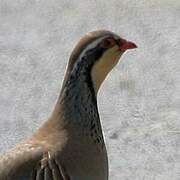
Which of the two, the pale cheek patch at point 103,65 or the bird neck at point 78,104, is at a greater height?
the pale cheek patch at point 103,65

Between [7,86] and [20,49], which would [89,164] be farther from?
[20,49]

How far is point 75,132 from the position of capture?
3.94 metres

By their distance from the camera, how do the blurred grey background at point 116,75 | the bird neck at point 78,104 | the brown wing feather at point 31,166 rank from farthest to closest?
the blurred grey background at point 116,75, the bird neck at point 78,104, the brown wing feather at point 31,166

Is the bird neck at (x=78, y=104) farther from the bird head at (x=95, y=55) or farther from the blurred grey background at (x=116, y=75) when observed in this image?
the blurred grey background at (x=116, y=75)

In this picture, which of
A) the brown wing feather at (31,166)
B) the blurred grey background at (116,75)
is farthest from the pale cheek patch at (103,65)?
the blurred grey background at (116,75)

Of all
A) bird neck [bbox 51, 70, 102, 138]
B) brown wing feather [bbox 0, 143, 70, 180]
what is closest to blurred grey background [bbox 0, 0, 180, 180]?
bird neck [bbox 51, 70, 102, 138]

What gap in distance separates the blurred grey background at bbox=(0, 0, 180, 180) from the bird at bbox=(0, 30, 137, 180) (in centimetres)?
119

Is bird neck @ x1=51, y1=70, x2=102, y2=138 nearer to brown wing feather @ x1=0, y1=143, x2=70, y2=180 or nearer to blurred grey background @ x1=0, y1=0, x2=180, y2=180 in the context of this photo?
brown wing feather @ x1=0, y1=143, x2=70, y2=180

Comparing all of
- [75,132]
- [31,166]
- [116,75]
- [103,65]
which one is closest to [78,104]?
[75,132]

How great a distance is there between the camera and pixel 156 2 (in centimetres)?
673

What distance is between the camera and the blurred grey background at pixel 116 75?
5.30 m

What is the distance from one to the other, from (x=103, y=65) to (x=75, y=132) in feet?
1.15

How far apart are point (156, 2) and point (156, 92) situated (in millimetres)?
1193

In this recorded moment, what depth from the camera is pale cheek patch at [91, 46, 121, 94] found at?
3822 mm
